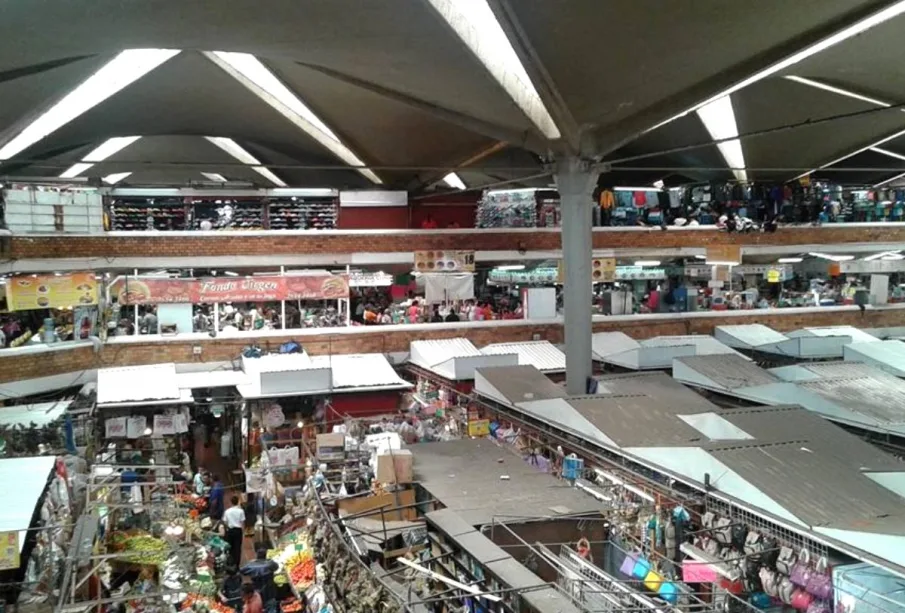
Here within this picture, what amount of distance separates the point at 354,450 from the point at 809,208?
1559 cm

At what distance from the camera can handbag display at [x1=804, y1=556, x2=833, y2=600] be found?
504 centimetres

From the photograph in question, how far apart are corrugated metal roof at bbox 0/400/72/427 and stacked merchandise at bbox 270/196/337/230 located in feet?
21.3

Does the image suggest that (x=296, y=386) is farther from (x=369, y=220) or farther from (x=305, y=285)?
(x=369, y=220)

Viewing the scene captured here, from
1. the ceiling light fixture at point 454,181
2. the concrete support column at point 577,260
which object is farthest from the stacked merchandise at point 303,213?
the concrete support column at point 577,260

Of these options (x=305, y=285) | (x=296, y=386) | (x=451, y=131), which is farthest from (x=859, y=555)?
(x=305, y=285)

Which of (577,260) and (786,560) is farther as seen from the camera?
(577,260)

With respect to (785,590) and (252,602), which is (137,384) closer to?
(252,602)

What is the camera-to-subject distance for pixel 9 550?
585 cm

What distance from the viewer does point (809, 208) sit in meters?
20.0

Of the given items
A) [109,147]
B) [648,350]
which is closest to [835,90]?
[648,350]

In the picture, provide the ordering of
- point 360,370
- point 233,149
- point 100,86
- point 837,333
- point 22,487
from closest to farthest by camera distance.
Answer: point 22,487, point 100,86, point 360,370, point 837,333, point 233,149

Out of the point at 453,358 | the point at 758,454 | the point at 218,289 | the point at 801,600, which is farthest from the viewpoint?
the point at 218,289

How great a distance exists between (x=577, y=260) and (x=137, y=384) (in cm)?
835

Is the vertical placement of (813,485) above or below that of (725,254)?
below
